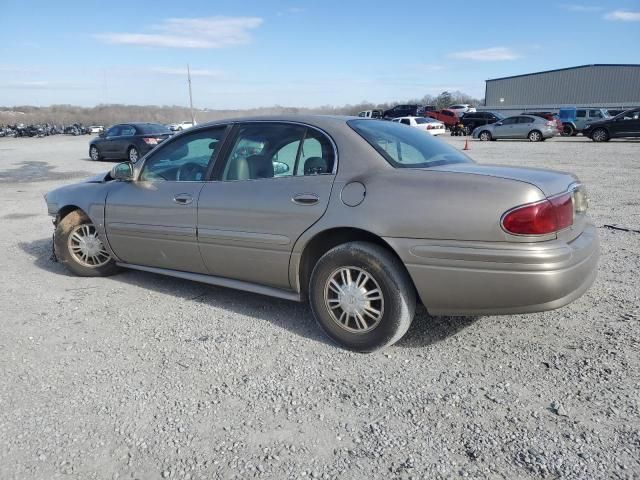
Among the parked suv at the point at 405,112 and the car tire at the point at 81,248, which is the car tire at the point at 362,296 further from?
the parked suv at the point at 405,112

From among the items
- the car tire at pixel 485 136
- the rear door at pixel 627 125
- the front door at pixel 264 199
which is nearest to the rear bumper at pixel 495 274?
the front door at pixel 264 199

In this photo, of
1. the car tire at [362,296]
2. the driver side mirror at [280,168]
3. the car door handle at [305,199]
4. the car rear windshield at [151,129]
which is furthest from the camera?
the car rear windshield at [151,129]

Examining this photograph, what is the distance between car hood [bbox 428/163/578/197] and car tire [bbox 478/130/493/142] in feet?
89.7

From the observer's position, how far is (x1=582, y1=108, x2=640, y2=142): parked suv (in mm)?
23312

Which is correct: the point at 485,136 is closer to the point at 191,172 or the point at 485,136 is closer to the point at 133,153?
the point at 133,153

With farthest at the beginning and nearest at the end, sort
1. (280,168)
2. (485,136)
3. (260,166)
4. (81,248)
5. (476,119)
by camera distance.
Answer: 1. (476,119)
2. (485,136)
3. (81,248)
4. (260,166)
5. (280,168)

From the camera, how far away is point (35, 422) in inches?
108

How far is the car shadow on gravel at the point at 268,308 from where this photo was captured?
3.71m

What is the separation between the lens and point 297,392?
2.99 m

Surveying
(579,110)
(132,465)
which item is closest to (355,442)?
(132,465)

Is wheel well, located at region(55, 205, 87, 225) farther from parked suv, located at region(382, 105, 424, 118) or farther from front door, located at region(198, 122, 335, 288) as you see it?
parked suv, located at region(382, 105, 424, 118)

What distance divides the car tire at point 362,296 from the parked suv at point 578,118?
3101 centimetres

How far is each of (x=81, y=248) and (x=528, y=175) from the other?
13.6 ft

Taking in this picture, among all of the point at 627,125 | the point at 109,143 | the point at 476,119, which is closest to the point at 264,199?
the point at 109,143
